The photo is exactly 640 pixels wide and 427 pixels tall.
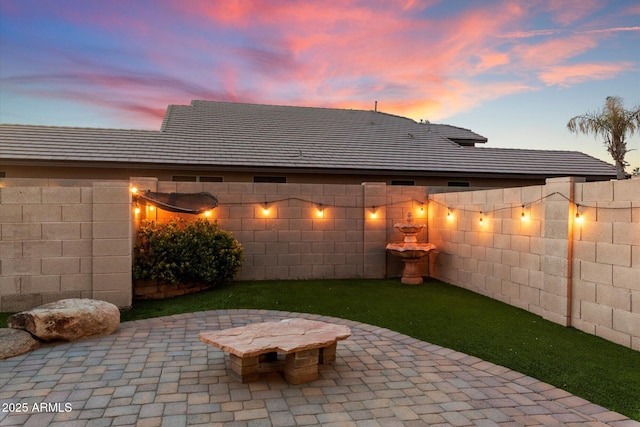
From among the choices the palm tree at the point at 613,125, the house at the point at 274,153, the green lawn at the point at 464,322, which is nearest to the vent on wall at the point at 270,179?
the house at the point at 274,153

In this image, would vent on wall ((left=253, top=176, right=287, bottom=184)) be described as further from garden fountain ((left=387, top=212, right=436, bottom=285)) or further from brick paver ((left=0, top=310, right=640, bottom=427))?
brick paver ((left=0, top=310, right=640, bottom=427))

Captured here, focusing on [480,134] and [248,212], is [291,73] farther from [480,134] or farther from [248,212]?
[480,134]

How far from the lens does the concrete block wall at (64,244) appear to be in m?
7.09

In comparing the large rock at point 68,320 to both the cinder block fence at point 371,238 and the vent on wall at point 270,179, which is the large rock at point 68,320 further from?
the vent on wall at point 270,179

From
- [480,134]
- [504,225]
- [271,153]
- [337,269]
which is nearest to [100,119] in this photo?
[271,153]

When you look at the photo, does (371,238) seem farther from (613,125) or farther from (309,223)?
(613,125)

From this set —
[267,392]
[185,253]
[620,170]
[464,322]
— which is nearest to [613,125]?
[620,170]

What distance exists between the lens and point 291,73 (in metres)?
14.4

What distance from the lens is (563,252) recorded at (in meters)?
6.56

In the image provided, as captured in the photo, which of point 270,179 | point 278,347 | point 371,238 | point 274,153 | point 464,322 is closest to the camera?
point 278,347

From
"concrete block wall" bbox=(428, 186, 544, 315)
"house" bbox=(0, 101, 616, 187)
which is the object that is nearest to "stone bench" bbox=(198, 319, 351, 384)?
"concrete block wall" bbox=(428, 186, 544, 315)

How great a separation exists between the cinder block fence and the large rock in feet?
5.11

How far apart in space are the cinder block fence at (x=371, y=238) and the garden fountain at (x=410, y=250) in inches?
32.3

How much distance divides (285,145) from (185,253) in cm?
794
